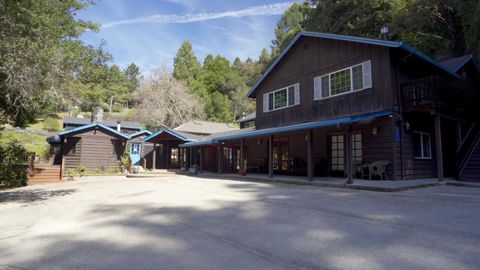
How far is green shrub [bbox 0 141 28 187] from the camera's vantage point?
12.9 m

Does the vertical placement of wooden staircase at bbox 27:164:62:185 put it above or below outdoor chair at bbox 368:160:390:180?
below

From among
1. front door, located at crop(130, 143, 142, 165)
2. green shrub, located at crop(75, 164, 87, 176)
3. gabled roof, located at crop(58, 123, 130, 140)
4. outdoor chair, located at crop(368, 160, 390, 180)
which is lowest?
green shrub, located at crop(75, 164, 87, 176)

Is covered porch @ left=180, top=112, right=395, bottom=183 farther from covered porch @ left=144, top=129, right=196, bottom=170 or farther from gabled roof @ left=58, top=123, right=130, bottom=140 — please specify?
gabled roof @ left=58, top=123, right=130, bottom=140

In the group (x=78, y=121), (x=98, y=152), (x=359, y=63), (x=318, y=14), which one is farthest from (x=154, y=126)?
(x=359, y=63)

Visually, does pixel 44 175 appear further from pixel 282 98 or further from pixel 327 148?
pixel 327 148

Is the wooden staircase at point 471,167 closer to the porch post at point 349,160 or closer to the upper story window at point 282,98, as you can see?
the porch post at point 349,160

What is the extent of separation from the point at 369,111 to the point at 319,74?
343 centimetres

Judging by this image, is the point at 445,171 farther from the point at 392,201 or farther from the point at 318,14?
the point at 318,14

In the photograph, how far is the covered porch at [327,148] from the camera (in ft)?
35.2

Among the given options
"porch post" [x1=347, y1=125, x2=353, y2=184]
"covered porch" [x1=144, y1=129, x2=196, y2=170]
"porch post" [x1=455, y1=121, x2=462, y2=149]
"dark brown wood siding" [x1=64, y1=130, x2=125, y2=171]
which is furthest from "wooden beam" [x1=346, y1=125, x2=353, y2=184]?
"dark brown wood siding" [x1=64, y1=130, x2=125, y2=171]

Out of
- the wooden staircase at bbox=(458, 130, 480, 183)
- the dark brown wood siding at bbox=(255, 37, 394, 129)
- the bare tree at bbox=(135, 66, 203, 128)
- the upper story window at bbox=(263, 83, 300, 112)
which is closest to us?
the wooden staircase at bbox=(458, 130, 480, 183)

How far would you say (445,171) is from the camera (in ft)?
44.2

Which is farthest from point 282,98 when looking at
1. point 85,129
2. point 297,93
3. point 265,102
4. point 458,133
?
point 85,129

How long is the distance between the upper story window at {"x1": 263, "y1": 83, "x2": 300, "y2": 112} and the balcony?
519 centimetres
